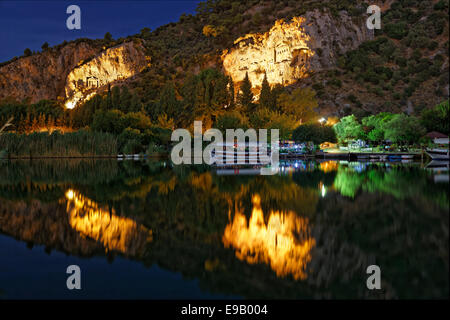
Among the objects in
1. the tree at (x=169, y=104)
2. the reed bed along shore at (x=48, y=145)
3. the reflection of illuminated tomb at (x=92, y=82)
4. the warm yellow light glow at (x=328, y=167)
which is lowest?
the warm yellow light glow at (x=328, y=167)

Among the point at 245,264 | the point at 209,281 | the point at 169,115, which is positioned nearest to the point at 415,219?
the point at 245,264

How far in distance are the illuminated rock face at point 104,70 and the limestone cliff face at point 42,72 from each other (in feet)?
14.9

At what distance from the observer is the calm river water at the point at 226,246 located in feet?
12.7

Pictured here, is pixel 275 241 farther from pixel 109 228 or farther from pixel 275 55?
pixel 275 55

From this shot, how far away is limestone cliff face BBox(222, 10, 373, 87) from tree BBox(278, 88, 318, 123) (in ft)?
51.7

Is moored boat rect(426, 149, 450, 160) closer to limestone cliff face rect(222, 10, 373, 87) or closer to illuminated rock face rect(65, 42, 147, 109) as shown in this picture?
limestone cliff face rect(222, 10, 373, 87)

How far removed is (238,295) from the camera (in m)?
3.68

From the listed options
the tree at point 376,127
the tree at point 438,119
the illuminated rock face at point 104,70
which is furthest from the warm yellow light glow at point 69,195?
the illuminated rock face at point 104,70

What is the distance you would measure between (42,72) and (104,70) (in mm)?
14418

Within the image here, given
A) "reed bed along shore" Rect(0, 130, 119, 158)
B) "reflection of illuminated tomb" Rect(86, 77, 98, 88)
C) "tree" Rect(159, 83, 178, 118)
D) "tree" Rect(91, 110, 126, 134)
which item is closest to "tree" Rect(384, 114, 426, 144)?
"tree" Rect(91, 110, 126, 134)

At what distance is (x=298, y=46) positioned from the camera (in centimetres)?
7112

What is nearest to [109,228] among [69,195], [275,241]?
[275,241]

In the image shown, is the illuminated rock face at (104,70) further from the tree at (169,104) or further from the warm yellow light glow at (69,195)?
the warm yellow light glow at (69,195)

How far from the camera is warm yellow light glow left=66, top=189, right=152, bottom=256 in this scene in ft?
17.5
